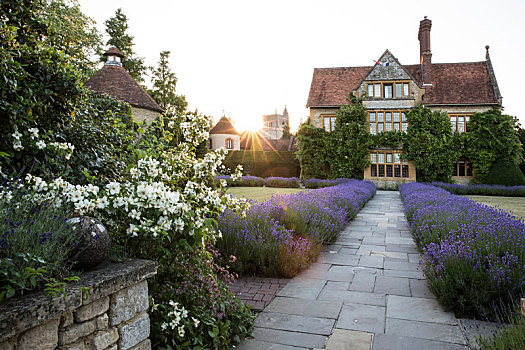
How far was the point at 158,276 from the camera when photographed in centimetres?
297

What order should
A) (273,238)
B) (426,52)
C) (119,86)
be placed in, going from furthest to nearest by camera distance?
(426,52), (119,86), (273,238)

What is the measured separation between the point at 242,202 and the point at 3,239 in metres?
2.01

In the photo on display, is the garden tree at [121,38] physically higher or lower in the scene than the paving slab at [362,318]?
higher

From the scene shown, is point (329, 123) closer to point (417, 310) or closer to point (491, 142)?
point (491, 142)

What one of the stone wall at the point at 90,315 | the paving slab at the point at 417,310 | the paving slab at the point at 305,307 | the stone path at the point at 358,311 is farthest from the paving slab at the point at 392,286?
the stone wall at the point at 90,315

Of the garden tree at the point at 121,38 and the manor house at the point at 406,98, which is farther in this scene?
the garden tree at the point at 121,38

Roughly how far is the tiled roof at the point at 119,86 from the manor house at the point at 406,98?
1097cm

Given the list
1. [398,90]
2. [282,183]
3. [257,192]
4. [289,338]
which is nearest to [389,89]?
[398,90]

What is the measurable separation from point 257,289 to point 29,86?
127 inches

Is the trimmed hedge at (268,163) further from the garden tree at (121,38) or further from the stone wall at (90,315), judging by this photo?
the stone wall at (90,315)

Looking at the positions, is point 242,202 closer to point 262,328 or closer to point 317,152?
point 262,328

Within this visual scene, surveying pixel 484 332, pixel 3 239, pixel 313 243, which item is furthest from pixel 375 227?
pixel 3 239

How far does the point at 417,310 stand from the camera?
11.9 ft

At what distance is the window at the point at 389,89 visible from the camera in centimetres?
2303
